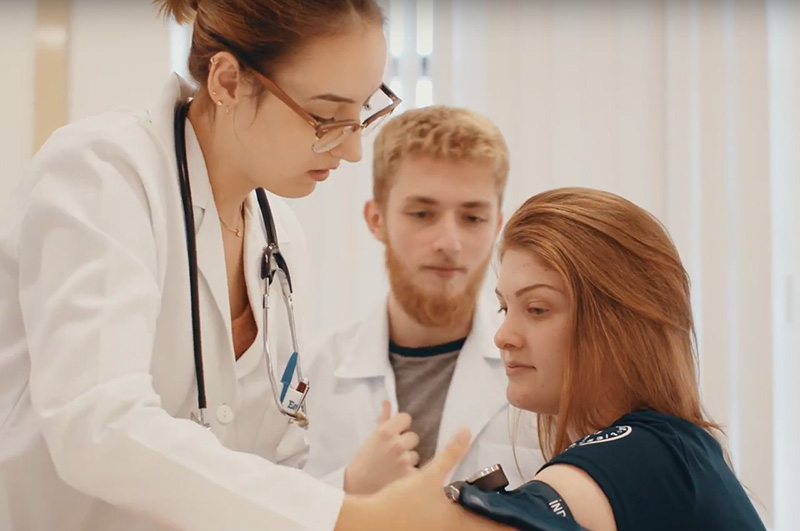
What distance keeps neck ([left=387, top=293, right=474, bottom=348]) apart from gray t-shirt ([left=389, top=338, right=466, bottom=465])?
2 centimetres

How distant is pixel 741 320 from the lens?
9.69ft

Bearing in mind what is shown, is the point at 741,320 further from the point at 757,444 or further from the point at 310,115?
the point at 310,115

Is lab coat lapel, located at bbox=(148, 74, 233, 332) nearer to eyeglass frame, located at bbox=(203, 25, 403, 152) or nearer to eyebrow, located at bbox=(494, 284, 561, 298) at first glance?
eyeglass frame, located at bbox=(203, 25, 403, 152)

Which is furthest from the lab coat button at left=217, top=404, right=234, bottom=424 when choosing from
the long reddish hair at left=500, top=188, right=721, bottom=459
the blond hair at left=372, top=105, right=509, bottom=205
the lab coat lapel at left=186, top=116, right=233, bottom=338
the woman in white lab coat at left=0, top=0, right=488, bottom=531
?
the blond hair at left=372, top=105, right=509, bottom=205

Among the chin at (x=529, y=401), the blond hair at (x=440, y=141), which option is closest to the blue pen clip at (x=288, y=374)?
the chin at (x=529, y=401)

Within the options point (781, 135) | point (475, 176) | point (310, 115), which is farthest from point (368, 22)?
point (781, 135)

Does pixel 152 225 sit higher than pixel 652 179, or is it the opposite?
pixel 652 179

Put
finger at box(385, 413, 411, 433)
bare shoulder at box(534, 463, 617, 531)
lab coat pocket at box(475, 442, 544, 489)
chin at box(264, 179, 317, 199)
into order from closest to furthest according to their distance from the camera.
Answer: bare shoulder at box(534, 463, 617, 531) < chin at box(264, 179, 317, 199) < finger at box(385, 413, 411, 433) < lab coat pocket at box(475, 442, 544, 489)

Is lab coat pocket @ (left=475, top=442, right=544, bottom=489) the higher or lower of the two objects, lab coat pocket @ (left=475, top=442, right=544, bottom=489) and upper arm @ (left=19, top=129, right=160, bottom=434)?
the lower

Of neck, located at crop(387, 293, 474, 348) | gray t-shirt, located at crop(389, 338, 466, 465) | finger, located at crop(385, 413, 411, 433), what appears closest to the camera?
finger, located at crop(385, 413, 411, 433)

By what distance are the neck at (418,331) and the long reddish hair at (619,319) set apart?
81 cm

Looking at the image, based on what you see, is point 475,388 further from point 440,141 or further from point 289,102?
point 289,102

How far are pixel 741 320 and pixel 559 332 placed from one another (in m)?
1.73

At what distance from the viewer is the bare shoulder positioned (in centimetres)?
114
